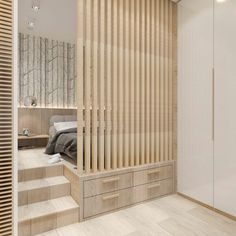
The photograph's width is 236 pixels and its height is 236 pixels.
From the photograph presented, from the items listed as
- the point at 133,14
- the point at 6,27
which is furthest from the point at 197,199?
the point at 6,27

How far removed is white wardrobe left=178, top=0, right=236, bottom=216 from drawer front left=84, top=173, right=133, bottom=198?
90cm

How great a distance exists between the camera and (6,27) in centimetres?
162

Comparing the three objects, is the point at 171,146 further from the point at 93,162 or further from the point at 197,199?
the point at 93,162

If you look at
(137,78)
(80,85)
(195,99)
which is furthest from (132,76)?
(195,99)

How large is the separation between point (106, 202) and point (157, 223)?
606 mm

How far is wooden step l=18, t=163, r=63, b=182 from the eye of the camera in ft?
8.19

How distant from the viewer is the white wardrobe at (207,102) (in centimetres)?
227

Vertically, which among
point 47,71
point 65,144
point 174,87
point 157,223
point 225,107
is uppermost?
point 47,71

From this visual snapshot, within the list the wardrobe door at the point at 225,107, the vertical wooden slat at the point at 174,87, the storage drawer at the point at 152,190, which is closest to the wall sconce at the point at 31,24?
the vertical wooden slat at the point at 174,87

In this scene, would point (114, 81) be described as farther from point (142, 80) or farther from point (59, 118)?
point (59, 118)

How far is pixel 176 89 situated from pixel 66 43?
3.33 metres

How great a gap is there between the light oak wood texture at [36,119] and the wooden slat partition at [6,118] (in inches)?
116

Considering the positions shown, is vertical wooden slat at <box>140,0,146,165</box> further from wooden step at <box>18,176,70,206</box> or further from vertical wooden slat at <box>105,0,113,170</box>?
wooden step at <box>18,176,70,206</box>

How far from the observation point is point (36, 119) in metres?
4.54
